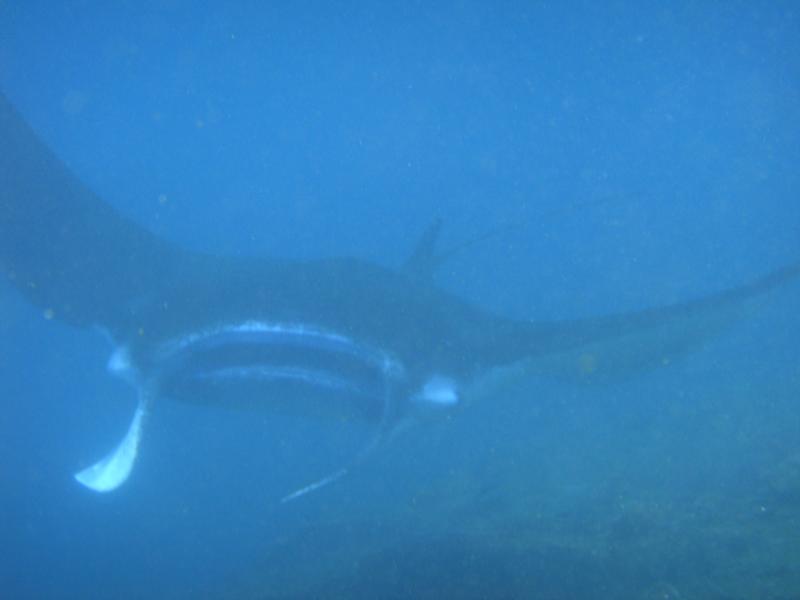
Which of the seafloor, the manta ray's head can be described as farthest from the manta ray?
the seafloor

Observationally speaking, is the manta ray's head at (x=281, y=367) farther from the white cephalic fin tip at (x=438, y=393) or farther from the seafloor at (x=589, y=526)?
the seafloor at (x=589, y=526)

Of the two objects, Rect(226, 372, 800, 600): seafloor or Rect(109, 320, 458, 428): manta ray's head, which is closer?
Rect(109, 320, 458, 428): manta ray's head

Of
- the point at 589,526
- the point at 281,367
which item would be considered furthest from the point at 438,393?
the point at 589,526

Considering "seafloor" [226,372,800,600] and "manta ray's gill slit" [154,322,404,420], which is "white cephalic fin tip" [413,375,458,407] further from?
"seafloor" [226,372,800,600]

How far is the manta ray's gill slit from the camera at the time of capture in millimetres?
3205

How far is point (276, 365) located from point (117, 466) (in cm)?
101

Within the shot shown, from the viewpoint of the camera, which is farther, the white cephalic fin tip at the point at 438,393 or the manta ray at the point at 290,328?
the white cephalic fin tip at the point at 438,393

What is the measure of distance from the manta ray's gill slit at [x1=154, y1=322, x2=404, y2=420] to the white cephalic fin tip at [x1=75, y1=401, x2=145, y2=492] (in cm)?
31

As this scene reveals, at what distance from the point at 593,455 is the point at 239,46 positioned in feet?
91.9

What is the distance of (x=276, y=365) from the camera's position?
11.0 feet

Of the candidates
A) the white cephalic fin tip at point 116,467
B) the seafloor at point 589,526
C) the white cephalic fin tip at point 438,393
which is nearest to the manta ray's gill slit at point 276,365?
the white cephalic fin tip at point 438,393

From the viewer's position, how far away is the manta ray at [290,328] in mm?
3264

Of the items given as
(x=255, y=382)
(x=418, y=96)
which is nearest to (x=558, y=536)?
(x=255, y=382)

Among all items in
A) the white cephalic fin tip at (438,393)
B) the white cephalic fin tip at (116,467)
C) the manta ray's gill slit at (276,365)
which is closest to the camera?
the white cephalic fin tip at (116,467)
